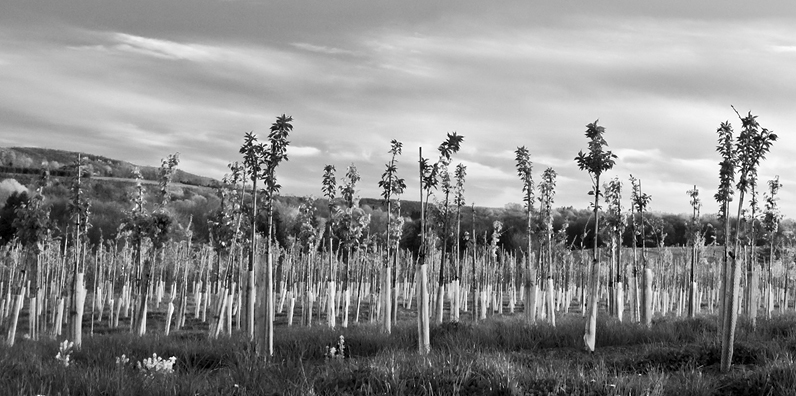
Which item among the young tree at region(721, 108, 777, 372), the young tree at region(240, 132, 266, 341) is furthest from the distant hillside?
the young tree at region(721, 108, 777, 372)

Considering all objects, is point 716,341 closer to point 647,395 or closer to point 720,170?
point 720,170

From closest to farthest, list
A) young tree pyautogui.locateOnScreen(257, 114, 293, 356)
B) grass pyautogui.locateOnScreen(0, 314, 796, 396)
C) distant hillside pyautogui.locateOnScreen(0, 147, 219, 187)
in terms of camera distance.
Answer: grass pyautogui.locateOnScreen(0, 314, 796, 396) → young tree pyautogui.locateOnScreen(257, 114, 293, 356) → distant hillside pyautogui.locateOnScreen(0, 147, 219, 187)

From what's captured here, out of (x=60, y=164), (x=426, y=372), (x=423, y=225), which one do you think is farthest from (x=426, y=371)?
(x=60, y=164)

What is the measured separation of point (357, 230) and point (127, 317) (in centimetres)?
1682

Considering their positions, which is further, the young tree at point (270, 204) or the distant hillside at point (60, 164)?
the distant hillside at point (60, 164)

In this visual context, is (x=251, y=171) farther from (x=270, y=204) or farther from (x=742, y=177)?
(x=742, y=177)

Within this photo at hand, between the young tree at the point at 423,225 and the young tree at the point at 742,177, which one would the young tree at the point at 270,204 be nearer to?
the young tree at the point at 423,225

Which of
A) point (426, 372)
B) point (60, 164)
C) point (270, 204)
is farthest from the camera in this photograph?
point (60, 164)

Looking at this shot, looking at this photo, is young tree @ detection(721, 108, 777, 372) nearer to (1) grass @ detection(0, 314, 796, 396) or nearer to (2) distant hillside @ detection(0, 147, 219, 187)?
(1) grass @ detection(0, 314, 796, 396)

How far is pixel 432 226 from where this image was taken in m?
28.6

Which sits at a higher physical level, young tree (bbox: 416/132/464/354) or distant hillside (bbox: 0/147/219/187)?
distant hillside (bbox: 0/147/219/187)

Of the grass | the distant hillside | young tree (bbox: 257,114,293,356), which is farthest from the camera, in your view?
the distant hillside

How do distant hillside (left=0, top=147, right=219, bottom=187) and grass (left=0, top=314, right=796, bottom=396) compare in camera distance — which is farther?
distant hillside (left=0, top=147, right=219, bottom=187)

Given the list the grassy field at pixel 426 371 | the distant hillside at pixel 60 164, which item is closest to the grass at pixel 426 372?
the grassy field at pixel 426 371
